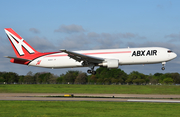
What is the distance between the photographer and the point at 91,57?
41.6 metres

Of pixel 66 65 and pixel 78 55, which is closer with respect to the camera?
pixel 78 55

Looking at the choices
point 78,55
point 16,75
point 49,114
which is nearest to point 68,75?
point 16,75

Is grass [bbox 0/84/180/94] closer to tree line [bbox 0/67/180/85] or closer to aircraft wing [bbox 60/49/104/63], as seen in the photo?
aircraft wing [bbox 60/49/104/63]

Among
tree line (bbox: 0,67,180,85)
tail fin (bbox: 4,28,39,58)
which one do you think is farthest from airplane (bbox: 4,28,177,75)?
tree line (bbox: 0,67,180,85)

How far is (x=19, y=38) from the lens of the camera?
49844 millimetres

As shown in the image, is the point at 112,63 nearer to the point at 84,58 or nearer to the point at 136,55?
the point at 136,55

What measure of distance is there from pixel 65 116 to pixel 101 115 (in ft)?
9.76

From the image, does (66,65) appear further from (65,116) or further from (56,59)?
(65,116)

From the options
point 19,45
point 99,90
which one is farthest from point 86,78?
point 19,45

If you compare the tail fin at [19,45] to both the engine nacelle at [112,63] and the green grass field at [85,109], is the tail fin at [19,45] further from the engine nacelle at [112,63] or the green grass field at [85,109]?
the green grass field at [85,109]

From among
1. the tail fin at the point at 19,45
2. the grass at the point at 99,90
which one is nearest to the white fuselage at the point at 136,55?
the tail fin at the point at 19,45

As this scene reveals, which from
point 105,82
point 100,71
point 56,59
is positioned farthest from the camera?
point 100,71

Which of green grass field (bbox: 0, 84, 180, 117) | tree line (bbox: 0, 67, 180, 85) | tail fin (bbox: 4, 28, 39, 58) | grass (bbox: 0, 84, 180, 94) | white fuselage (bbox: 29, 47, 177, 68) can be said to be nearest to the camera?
green grass field (bbox: 0, 84, 180, 117)

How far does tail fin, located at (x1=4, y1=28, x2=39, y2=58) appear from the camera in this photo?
47997 mm
